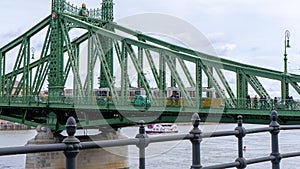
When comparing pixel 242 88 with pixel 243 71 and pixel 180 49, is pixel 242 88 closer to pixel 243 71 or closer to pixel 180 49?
pixel 243 71

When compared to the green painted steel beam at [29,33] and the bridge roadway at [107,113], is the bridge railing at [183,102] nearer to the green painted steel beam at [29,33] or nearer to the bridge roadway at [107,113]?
the bridge roadway at [107,113]

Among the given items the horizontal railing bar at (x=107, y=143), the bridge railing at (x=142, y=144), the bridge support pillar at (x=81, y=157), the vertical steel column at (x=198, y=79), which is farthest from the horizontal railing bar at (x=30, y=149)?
the bridge support pillar at (x=81, y=157)

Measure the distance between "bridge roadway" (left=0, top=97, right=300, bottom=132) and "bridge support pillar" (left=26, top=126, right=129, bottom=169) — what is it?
88cm

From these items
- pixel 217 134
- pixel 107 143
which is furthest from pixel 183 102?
pixel 107 143

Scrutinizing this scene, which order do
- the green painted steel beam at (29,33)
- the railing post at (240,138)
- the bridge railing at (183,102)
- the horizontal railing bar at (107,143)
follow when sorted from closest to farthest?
the horizontal railing bar at (107,143) < the railing post at (240,138) < the bridge railing at (183,102) < the green painted steel beam at (29,33)

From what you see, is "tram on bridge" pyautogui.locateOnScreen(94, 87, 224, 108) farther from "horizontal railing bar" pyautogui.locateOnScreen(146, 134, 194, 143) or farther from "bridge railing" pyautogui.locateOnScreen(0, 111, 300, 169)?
"horizontal railing bar" pyautogui.locateOnScreen(146, 134, 194, 143)

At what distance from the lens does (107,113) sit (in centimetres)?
3077

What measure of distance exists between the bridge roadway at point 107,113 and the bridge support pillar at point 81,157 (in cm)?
88

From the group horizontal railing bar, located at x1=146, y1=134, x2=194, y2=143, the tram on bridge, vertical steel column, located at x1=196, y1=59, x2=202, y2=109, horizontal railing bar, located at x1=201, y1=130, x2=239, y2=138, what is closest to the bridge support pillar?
the tram on bridge

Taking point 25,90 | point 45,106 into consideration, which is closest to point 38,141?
point 45,106

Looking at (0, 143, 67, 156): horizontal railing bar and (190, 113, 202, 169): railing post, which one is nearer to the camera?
(0, 143, 67, 156): horizontal railing bar

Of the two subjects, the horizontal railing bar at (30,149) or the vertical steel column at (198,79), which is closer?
the horizontal railing bar at (30,149)

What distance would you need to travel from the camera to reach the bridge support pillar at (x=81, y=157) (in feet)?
102

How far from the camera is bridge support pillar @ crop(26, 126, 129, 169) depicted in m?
31.1
